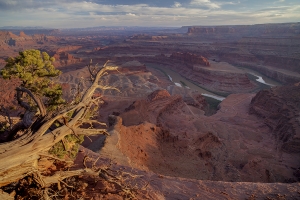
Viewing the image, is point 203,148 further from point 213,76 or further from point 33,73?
point 213,76

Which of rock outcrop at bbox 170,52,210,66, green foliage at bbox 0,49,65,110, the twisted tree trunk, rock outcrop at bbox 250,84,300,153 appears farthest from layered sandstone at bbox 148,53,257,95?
the twisted tree trunk

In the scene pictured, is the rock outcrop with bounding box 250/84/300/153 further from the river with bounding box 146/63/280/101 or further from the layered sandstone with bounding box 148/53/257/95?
the layered sandstone with bounding box 148/53/257/95

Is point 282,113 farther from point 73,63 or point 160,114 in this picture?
point 73,63

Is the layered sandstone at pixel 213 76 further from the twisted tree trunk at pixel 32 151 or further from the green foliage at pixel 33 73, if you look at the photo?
the twisted tree trunk at pixel 32 151

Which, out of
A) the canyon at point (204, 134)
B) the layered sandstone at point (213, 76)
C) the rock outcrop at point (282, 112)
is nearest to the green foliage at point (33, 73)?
the canyon at point (204, 134)

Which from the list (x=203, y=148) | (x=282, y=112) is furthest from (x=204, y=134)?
(x=282, y=112)
